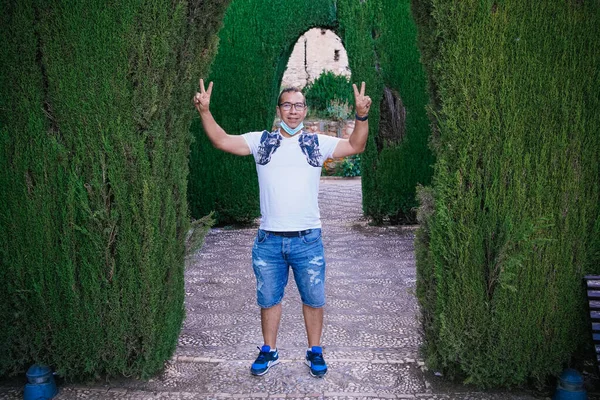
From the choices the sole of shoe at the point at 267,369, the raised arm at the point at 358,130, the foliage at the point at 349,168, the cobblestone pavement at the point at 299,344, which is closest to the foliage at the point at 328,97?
the foliage at the point at 349,168

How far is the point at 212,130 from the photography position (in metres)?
3.42

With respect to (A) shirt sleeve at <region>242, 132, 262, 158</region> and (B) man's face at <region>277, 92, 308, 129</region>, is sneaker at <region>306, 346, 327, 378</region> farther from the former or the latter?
(B) man's face at <region>277, 92, 308, 129</region>

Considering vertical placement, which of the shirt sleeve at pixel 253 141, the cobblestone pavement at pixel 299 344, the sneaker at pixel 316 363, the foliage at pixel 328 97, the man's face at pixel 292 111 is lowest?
the cobblestone pavement at pixel 299 344

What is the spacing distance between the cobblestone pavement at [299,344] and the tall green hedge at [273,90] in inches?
86.1

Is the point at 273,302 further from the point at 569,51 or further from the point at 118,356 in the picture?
the point at 569,51

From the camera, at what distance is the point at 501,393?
3.38m

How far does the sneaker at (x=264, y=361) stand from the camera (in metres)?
3.57

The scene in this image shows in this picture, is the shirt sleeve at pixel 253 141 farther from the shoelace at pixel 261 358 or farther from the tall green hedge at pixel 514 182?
the shoelace at pixel 261 358

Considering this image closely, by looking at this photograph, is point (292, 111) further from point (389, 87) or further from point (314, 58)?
point (314, 58)

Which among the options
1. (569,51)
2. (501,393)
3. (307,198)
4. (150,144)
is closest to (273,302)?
(307,198)

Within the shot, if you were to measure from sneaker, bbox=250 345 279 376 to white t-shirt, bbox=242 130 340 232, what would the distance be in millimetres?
824

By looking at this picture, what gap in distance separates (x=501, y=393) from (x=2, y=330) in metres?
2.98

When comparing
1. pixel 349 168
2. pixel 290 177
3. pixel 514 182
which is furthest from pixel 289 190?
pixel 349 168

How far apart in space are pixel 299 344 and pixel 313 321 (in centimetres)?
63
